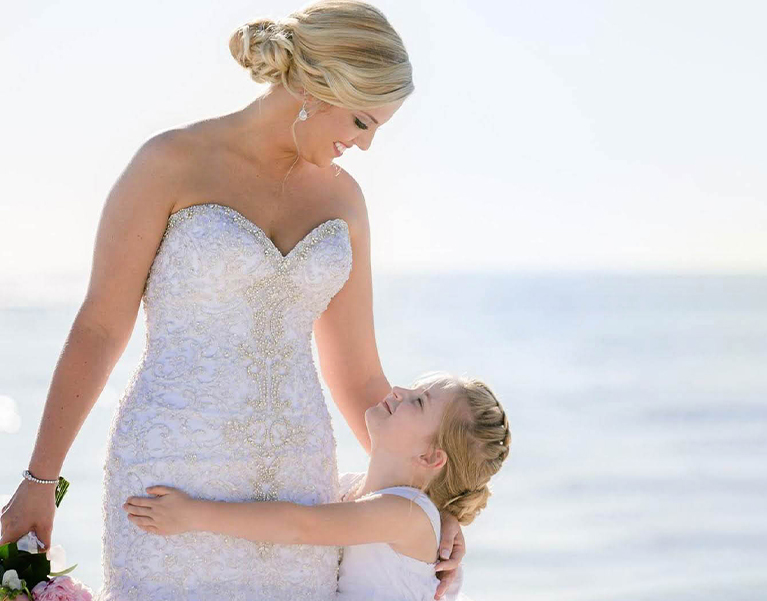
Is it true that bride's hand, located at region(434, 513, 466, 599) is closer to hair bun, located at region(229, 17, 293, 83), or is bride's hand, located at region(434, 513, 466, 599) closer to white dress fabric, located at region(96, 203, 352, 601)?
white dress fabric, located at region(96, 203, 352, 601)

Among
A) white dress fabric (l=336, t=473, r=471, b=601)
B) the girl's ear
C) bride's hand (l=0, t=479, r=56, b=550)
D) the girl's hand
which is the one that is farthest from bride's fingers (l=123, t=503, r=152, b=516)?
the girl's ear

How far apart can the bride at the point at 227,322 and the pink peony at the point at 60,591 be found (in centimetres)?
11

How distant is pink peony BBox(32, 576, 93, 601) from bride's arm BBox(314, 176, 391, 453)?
3.66 ft

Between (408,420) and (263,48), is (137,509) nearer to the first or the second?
(408,420)

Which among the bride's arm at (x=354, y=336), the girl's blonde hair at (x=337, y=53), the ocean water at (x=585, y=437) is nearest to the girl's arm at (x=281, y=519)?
the bride's arm at (x=354, y=336)

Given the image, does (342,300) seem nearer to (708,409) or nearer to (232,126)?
(232,126)

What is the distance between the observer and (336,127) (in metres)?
3.32

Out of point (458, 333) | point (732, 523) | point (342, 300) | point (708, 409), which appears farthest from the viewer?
point (458, 333)

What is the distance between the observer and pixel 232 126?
11.2ft

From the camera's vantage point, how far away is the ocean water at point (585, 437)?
1025 cm

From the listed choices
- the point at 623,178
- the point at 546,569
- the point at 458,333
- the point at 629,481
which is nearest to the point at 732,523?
the point at 629,481

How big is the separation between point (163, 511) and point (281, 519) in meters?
0.32

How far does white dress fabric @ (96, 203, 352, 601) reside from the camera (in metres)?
3.14

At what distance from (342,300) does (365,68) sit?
818mm
